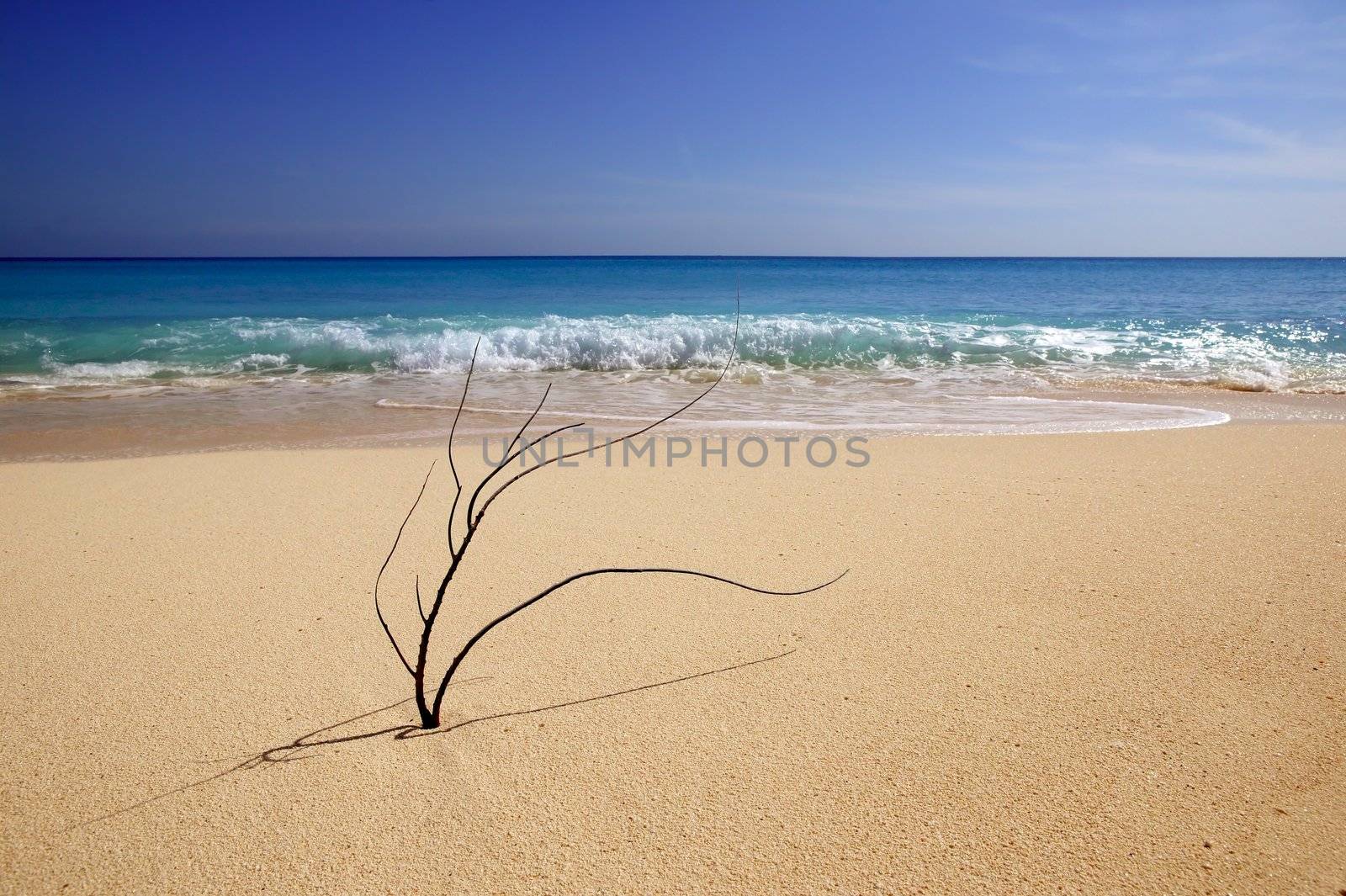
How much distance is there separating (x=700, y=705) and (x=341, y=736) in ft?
2.96

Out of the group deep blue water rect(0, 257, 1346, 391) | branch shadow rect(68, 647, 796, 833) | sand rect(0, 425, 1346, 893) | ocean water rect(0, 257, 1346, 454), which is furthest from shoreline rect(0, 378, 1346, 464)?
branch shadow rect(68, 647, 796, 833)

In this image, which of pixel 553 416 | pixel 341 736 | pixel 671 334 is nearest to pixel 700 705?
pixel 341 736

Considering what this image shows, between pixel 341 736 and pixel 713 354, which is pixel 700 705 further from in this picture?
pixel 713 354

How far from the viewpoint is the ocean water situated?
7879mm

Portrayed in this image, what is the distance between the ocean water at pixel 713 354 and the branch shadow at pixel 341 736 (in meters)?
4.70

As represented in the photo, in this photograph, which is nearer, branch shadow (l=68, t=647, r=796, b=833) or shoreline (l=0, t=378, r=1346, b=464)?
branch shadow (l=68, t=647, r=796, b=833)

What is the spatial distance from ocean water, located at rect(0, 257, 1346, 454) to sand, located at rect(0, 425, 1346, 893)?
141 inches

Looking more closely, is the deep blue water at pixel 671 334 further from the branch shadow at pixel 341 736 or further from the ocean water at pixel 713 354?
the branch shadow at pixel 341 736

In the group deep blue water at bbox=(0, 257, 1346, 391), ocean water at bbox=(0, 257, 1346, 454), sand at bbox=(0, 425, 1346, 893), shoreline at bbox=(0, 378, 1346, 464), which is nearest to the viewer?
sand at bbox=(0, 425, 1346, 893)

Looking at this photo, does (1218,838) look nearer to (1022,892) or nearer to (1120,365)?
(1022,892)

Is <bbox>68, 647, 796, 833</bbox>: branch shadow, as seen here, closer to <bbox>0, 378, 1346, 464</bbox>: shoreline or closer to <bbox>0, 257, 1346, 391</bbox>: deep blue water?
<bbox>0, 378, 1346, 464</bbox>: shoreline

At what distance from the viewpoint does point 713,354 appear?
40.2 feet

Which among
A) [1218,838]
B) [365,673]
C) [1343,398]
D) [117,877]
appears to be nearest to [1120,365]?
[1343,398]

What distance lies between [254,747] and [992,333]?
47.4 ft
